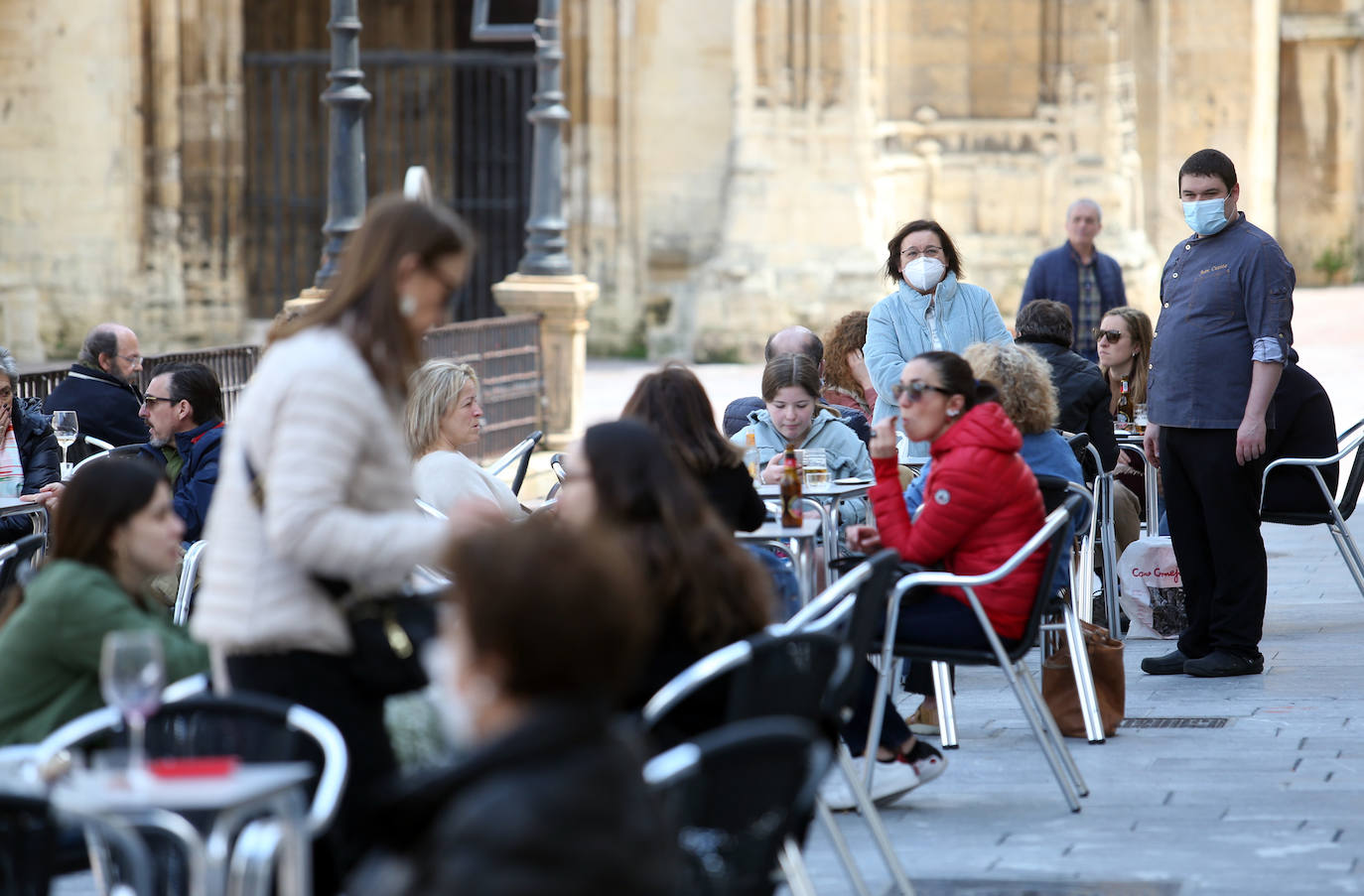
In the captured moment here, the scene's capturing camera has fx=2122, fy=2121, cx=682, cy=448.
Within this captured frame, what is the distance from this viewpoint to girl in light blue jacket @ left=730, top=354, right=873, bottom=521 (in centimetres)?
739

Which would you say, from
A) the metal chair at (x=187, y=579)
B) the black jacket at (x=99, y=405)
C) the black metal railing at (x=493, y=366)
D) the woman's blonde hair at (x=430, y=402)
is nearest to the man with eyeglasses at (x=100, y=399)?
the black jacket at (x=99, y=405)

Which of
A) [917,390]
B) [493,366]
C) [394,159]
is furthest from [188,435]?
[394,159]

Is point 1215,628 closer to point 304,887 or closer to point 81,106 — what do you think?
point 304,887

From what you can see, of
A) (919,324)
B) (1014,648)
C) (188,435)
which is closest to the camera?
(1014,648)

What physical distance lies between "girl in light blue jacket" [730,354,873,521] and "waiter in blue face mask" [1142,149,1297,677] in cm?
110

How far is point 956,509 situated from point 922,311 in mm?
2363

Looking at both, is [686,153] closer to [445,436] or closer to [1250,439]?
[1250,439]

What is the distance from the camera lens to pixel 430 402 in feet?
21.9

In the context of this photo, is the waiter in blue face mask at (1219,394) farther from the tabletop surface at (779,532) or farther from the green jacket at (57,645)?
the green jacket at (57,645)

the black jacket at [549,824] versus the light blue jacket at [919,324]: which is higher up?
the light blue jacket at [919,324]

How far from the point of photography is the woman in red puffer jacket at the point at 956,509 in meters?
5.77

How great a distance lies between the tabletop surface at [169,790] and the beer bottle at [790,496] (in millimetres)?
3046

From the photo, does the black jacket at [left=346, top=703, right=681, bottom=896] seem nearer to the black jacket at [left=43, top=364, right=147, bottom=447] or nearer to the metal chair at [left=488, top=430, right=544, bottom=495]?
the metal chair at [left=488, top=430, right=544, bottom=495]

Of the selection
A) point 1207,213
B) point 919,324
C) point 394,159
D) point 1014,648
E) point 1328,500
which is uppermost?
point 394,159
